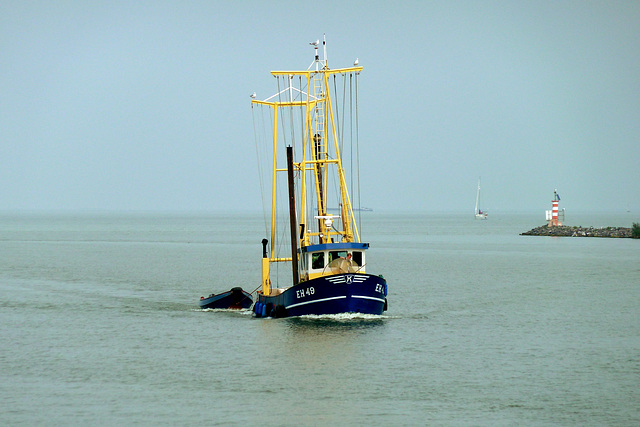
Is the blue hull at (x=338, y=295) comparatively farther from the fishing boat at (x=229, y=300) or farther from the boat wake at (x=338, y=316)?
the fishing boat at (x=229, y=300)

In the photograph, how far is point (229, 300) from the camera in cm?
5422

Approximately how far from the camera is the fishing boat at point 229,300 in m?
54.1

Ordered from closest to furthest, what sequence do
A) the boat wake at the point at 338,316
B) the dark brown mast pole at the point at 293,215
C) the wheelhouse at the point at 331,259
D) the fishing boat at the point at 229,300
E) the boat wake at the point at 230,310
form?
the boat wake at the point at 338,316, the wheelhouse at the point at 331,259, the dark brown mast pole at the point at 293,215, the boat wake at the point at 230,310, the fishing boat at the point at 229,300

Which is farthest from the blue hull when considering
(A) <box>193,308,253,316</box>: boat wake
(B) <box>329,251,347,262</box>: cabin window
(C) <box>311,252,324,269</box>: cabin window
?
(A) <box>193,308,253,316</box>: boat wake

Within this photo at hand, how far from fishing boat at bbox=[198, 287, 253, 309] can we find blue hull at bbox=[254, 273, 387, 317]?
9.35 metres

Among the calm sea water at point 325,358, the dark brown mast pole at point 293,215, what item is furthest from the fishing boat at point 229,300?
the dark brown mast pole at point 293,215

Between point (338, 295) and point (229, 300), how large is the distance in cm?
1260

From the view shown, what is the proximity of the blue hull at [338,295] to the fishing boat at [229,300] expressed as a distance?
30.7 ft

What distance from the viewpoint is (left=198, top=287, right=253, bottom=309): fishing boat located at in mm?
54125

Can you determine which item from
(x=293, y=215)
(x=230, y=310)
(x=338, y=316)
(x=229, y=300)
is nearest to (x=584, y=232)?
(x=229, y=300)

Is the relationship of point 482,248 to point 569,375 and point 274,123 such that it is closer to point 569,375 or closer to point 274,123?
point 274,123

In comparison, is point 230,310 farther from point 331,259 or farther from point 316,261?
point 331,259

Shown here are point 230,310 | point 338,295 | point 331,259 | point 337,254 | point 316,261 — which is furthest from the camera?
point 230,310

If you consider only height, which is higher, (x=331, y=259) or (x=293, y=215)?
(x=293, y=215)
